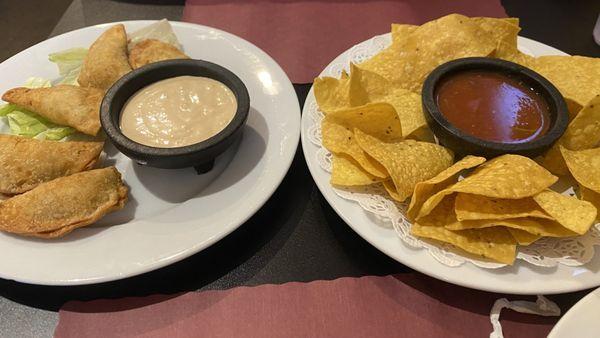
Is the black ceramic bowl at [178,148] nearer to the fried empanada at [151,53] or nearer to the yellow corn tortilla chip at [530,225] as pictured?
the fried empanada at [151,53]

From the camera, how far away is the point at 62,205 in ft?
5.01

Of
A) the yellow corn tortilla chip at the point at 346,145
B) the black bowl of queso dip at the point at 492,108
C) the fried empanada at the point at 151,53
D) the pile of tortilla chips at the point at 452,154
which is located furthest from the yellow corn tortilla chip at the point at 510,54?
→ the fried empanada at the point at 151,53

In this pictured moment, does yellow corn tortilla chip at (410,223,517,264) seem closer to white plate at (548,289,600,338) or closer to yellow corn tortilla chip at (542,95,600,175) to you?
white plate at (548,289,600,338)

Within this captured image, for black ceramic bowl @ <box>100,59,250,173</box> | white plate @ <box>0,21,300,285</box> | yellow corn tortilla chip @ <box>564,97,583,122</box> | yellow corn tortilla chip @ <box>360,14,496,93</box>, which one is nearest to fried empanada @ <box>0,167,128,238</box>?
white plate @ <box>0,21,300,285</box>

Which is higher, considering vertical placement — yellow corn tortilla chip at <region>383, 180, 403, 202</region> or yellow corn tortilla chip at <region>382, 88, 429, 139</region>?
yellow corn tortilla chip at <region>382, 88, 429, 139</region>

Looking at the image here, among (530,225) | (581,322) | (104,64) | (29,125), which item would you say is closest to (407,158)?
(530,225)

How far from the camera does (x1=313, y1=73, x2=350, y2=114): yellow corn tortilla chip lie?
5.69 feet

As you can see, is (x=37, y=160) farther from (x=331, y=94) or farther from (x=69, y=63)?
(x=331, y=94)

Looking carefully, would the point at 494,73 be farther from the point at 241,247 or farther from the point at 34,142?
the point at 34,142

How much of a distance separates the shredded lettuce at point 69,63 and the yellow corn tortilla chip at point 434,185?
160 cm

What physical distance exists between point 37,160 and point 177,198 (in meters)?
0.50

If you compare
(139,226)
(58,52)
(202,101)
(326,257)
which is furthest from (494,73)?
(58,52)

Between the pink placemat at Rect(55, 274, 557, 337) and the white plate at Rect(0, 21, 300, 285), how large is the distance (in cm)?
14

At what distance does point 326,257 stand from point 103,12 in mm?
2096
